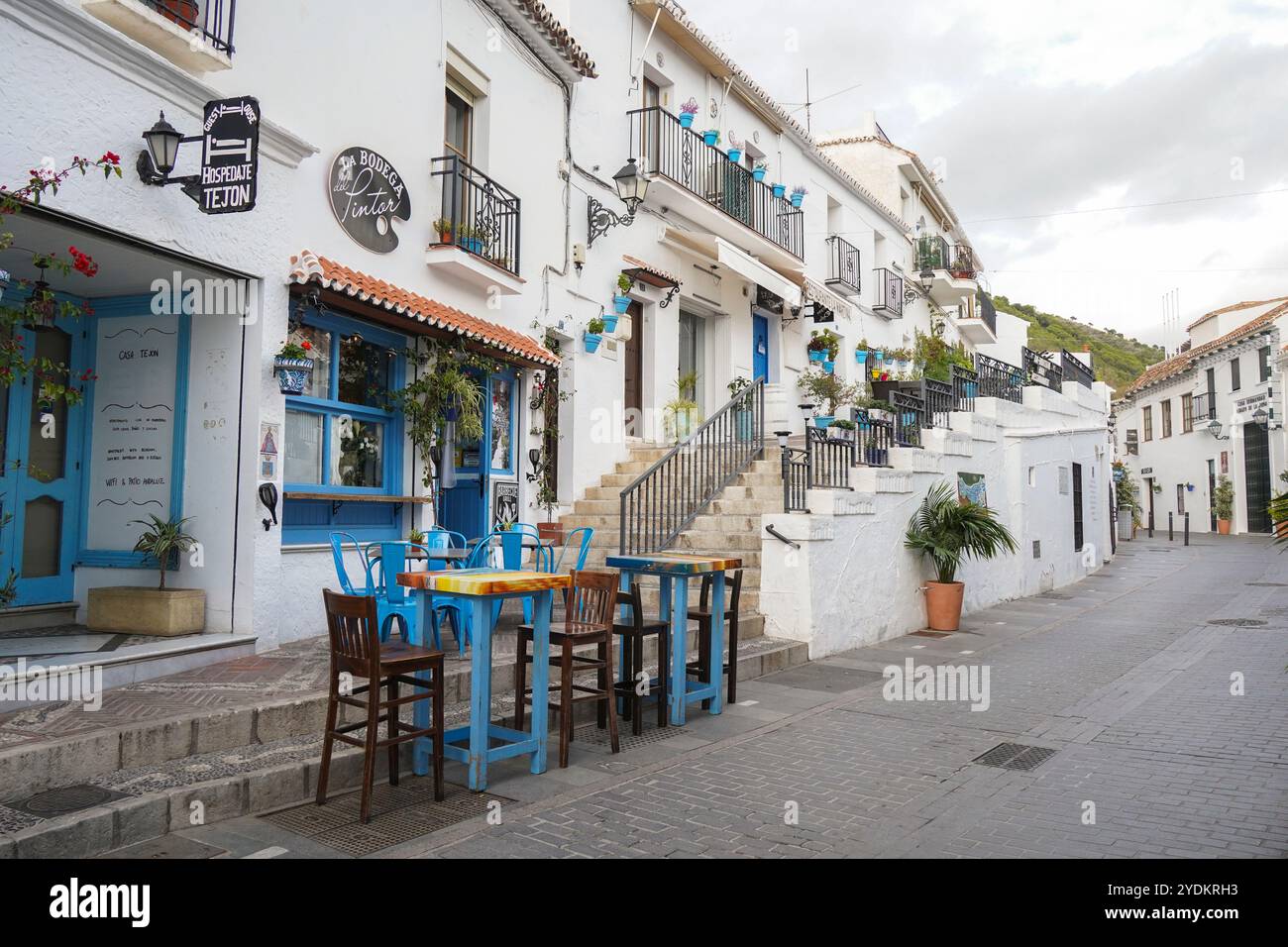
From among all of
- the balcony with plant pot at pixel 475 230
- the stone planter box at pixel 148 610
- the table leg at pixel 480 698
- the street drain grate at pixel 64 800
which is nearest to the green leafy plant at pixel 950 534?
the balcony with plant pot at pixel 475 230

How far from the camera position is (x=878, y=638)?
10.3m

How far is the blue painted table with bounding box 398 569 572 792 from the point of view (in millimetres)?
4727

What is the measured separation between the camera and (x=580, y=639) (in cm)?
535

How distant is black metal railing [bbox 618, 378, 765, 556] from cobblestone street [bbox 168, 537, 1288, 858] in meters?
2.35

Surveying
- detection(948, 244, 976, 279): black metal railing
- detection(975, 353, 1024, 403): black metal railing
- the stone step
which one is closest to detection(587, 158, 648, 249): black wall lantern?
detection(975, 353, 1024, 403): black metal railing

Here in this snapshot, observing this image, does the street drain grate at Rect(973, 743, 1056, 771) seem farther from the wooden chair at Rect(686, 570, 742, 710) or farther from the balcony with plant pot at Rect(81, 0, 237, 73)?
the balcony with plant pot at Rect(81, 0, 237, 73)

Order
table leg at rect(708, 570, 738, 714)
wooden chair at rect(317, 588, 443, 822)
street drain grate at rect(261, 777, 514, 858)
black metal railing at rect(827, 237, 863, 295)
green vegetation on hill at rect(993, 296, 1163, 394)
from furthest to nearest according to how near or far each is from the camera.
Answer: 1. green vegetation on hill at rect(993, 296, 1163, 394)
2. black metal railing at rect(827, 237, 863, 295)
3. table leg at rect(708, 570, 738, 714)
4. wooden chair at rect(317, 588, 443, 822)
5. street drain grate at rect(261, 777, 514, 858)

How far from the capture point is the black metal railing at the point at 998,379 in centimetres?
1452

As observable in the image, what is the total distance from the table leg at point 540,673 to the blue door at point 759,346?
11763mm

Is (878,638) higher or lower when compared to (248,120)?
lower

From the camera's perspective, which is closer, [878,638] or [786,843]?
[786,843]

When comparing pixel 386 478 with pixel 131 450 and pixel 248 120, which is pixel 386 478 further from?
pixel 248 120

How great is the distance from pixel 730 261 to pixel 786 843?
10721 mm

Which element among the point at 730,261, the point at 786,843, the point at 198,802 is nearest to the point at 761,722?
the point at 786,843
